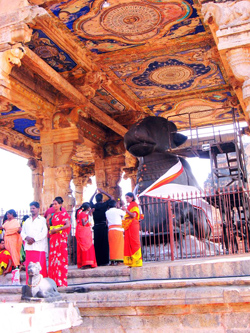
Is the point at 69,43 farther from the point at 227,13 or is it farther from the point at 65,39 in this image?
the point at 227,13

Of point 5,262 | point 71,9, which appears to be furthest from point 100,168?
point 5,262

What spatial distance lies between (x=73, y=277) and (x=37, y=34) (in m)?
4.59

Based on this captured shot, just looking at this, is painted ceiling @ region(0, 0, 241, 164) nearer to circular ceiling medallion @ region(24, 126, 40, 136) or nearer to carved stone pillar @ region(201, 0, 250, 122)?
circular ceiling medallion @ region(24, 126, 40, 136)

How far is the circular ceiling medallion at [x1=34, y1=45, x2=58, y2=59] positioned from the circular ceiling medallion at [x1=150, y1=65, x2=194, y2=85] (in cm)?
257

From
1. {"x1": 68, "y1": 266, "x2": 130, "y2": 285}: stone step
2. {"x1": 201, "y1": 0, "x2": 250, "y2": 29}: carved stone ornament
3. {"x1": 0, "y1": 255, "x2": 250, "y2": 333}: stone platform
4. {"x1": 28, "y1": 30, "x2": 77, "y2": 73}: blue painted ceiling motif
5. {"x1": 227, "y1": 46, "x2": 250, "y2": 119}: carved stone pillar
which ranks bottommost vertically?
{"x1": 0, "y1": 255, "x2": 250, "y2": 333}: stone platform

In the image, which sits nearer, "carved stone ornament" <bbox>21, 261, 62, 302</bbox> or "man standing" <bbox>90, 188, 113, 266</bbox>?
"carved stone ornament" <bbox>21, 261, 62, 302</bbox>

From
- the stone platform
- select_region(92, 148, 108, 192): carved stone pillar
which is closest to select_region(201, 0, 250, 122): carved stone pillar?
the stone platform

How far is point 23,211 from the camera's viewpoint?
8.17 metres

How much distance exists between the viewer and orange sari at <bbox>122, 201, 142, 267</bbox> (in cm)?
604

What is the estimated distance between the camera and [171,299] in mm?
4836

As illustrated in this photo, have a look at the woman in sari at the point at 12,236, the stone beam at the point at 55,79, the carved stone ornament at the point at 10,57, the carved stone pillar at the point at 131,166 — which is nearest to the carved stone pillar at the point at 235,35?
the carved stone ornament at the point at 10,57

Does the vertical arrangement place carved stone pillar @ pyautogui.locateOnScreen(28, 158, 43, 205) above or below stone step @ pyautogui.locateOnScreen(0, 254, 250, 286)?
above

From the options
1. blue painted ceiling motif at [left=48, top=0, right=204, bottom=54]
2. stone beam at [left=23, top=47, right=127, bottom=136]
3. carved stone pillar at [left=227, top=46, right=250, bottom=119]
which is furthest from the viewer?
stone beam at [left=23, top=47, right=127, bottom=136]

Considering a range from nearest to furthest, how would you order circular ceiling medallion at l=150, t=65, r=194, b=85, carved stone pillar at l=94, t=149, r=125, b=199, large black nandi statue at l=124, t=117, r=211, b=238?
large black nandi statue at l=124, t=117, r=211, b=238 → circular ceiling medallion at l=150, t=65, r=194, b=85 → carved stone pillar at l=94, t=149, r=125, b=199
